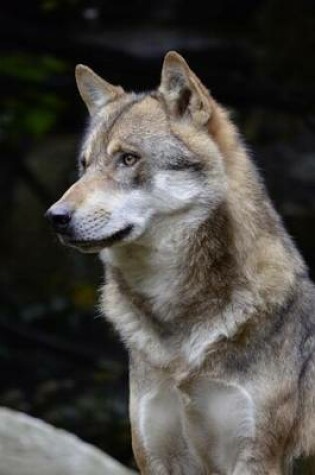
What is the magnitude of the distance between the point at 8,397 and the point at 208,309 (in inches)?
260

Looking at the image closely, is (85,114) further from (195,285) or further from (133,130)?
(195,285)

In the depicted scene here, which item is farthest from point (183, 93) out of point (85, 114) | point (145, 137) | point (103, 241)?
point (85, 114)

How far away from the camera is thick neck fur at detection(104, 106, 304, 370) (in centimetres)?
716

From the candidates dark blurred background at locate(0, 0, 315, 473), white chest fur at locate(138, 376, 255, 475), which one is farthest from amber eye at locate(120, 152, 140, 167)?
dark blurred background at locate(0, 0, 315, 473)

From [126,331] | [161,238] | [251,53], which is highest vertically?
[161,238]

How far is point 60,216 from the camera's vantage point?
22.5 ft

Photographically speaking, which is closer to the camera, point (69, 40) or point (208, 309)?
point (208, 309)

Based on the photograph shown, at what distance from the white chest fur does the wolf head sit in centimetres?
78

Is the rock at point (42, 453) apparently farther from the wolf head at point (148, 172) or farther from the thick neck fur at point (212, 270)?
the wolf head at point (148, 172)

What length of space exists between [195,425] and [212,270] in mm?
747

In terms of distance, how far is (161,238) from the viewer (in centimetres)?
717

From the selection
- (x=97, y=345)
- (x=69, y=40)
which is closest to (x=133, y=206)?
(x=69, y=40)

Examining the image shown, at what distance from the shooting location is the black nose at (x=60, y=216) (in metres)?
6.84

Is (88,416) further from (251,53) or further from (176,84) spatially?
(176,84)
